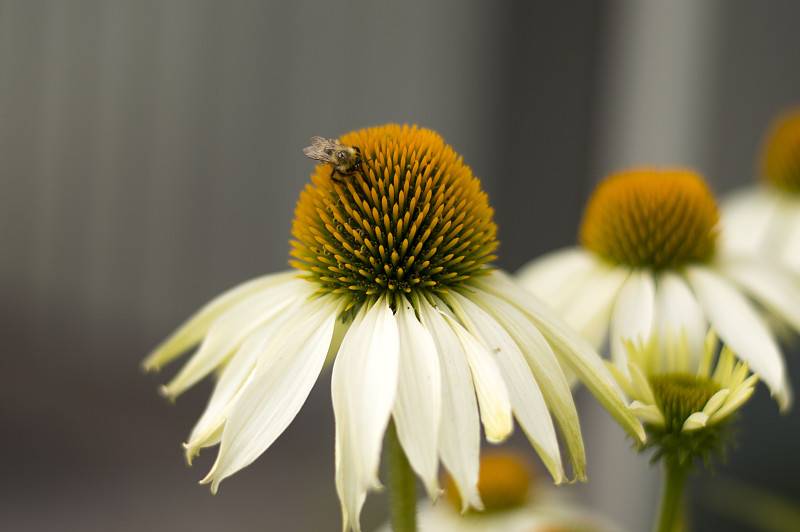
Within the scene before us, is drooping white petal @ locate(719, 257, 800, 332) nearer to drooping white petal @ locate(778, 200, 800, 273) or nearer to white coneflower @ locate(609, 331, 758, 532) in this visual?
drooping white petal @ locate(778, 200, 800, 273)

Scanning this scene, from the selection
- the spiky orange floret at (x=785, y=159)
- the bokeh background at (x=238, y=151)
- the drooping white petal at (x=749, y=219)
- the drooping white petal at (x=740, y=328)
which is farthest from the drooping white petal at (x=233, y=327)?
the bokeh background at (x=238, y=151)

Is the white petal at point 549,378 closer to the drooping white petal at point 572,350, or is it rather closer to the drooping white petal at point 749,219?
the drooping white petal at point 572,350

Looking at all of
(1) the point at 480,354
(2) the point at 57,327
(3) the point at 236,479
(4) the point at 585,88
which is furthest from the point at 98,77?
(1) the point at 480,354

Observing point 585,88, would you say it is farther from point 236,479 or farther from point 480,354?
point 480,354

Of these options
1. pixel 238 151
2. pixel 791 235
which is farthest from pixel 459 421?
pixel 238 151

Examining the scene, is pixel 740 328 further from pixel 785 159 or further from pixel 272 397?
pixel 785 159

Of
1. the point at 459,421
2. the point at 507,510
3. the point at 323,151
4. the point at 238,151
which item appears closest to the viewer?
the point at 459,421
